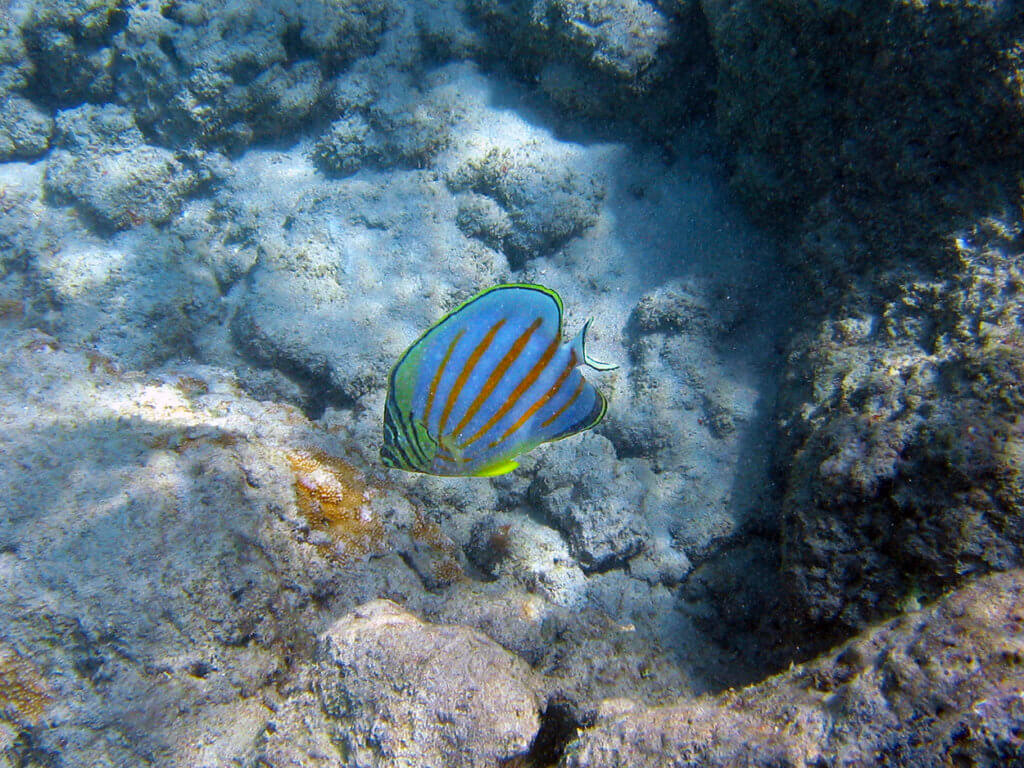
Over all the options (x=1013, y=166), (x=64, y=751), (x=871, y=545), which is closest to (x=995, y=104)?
(x=1013, y=166)

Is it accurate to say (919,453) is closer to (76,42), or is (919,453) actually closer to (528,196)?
(528,196)

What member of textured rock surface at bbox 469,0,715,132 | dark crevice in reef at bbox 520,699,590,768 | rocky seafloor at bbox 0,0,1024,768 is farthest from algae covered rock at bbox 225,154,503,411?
dark crevice in reef at bbox 520,699,590,768

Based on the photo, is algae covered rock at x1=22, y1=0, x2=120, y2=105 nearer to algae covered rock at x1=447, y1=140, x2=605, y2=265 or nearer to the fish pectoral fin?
algae covered rock at x1=447, y1=140, x2=605, y2=265

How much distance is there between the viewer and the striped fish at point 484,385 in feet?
5.27

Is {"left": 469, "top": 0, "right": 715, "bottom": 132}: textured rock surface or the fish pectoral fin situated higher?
{"left": 469, "top": 0, "right": 715, "bottom": 132}: textured rock surface

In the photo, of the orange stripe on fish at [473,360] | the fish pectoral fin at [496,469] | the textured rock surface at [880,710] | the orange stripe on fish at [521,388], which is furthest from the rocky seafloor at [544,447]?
the orange stripe on fish at [473,360]

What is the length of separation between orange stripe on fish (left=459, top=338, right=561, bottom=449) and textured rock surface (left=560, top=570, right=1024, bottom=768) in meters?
1.07

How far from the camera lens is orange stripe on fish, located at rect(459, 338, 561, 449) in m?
1.69

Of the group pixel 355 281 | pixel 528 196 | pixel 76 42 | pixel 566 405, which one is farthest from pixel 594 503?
pixel 76 42

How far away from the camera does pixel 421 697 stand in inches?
71.4

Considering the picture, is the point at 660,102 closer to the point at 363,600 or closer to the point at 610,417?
the point at 610,417

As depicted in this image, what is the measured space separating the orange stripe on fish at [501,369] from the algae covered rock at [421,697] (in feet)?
3.11

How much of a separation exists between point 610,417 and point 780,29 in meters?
2.80

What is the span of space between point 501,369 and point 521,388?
10 cm
